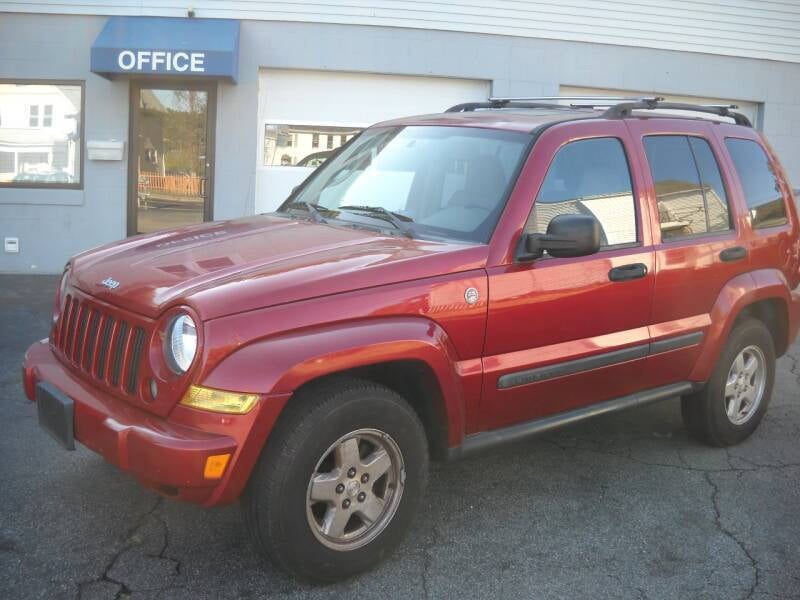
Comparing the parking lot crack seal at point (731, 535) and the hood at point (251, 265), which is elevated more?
the hood at point (251, 265)

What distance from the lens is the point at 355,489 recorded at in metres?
3.29

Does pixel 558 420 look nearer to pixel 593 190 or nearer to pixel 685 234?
pixel 593 190

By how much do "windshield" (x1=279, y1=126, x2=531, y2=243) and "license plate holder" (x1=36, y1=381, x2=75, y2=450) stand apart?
1.52 metres

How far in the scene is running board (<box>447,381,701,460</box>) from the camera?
365cm

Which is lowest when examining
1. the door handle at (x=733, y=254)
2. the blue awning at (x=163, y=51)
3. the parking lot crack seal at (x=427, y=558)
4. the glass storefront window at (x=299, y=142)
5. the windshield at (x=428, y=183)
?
the parking lot crack seal at (x=427, y=558)

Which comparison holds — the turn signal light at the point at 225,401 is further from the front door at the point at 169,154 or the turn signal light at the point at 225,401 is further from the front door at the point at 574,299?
the front door at the point at 169,154

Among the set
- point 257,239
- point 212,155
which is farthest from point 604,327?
point 212,155

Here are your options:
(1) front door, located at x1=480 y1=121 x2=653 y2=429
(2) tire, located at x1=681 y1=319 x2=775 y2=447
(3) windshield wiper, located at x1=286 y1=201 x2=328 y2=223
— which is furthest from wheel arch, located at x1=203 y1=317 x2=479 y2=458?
(2) tire, located at x1=681 y1=319 x2=775 y2=447

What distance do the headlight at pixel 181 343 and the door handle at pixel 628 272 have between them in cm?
198

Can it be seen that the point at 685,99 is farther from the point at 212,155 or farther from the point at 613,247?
the point at 613,247

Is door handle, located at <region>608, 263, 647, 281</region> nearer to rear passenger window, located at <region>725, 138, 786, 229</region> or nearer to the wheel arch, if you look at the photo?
the wheel arch

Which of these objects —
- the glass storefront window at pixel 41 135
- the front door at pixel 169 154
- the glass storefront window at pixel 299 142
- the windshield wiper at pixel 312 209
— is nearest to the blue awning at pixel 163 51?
the front door at pixel 169 154

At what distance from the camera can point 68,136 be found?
10.9 m

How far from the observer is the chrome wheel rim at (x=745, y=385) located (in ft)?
16.2
